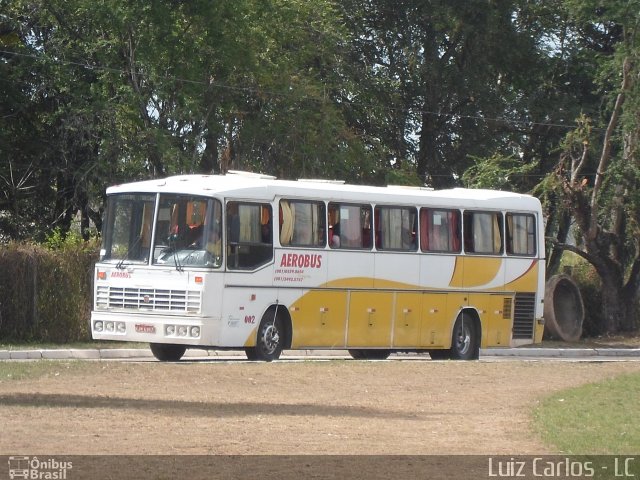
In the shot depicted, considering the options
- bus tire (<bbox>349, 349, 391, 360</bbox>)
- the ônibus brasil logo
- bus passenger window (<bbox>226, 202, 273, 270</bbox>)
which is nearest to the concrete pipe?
bus tire (<bbox>349, 349, 391, 360</bbox>)

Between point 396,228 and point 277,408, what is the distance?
36.9ft

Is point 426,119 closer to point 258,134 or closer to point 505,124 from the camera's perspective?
point 505,124

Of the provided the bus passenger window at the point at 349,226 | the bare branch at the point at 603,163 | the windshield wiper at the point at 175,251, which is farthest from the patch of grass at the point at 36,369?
the bare branch at the point at 603,163

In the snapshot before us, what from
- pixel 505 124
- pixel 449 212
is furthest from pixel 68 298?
pixel 505 124

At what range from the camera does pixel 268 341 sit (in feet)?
74.5

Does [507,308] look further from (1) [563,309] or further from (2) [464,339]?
(1) [563,309]

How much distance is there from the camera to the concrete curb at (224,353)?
919 inches

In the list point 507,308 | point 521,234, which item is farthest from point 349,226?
point 521,234

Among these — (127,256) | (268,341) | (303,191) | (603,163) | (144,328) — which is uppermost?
(603,163)

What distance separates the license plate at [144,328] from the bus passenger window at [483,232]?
26.0ft

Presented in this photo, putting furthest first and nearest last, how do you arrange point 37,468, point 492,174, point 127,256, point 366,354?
point 492,174 < point 366,354 < point 127,256 < point 37,468

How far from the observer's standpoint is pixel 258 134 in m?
36.1

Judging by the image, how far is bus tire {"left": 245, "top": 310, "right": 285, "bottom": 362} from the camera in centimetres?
2259

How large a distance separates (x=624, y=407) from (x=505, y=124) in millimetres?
29841
